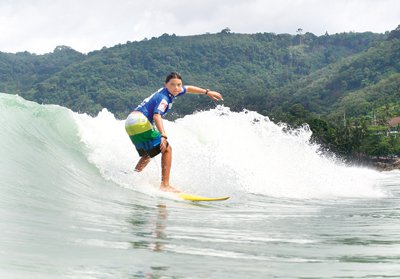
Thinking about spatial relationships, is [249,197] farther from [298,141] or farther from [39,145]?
[298,141]

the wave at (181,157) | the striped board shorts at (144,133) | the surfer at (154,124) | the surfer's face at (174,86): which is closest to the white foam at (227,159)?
the wave at (181,157)

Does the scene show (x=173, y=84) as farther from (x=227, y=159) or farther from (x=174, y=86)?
(x=227, y=159)

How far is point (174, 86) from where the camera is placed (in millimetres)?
9805

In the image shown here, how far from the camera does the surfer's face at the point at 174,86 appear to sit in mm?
9797

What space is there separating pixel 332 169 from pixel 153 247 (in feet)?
35.1

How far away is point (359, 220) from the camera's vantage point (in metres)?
7.76

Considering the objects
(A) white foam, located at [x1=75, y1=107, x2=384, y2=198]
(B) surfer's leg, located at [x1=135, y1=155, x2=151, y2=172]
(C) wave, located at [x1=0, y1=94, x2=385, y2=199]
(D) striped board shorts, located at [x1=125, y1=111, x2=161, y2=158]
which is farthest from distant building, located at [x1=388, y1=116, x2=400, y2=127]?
(D) striped board shorts, located at [x1=125, y1=111, x2=161, y2=158]

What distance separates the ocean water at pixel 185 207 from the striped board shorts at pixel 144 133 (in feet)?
2.24

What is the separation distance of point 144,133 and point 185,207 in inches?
73.8

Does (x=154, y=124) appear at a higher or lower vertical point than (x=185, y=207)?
higher

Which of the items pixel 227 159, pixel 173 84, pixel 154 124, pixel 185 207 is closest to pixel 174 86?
pixel 173 84

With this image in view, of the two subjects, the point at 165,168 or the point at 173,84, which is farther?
the point at 173,84

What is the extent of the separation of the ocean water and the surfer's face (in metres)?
1.67

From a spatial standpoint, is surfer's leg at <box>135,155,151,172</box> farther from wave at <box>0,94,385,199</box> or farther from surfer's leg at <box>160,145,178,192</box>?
surfer's leg at <box>160,145,178,192</box>
